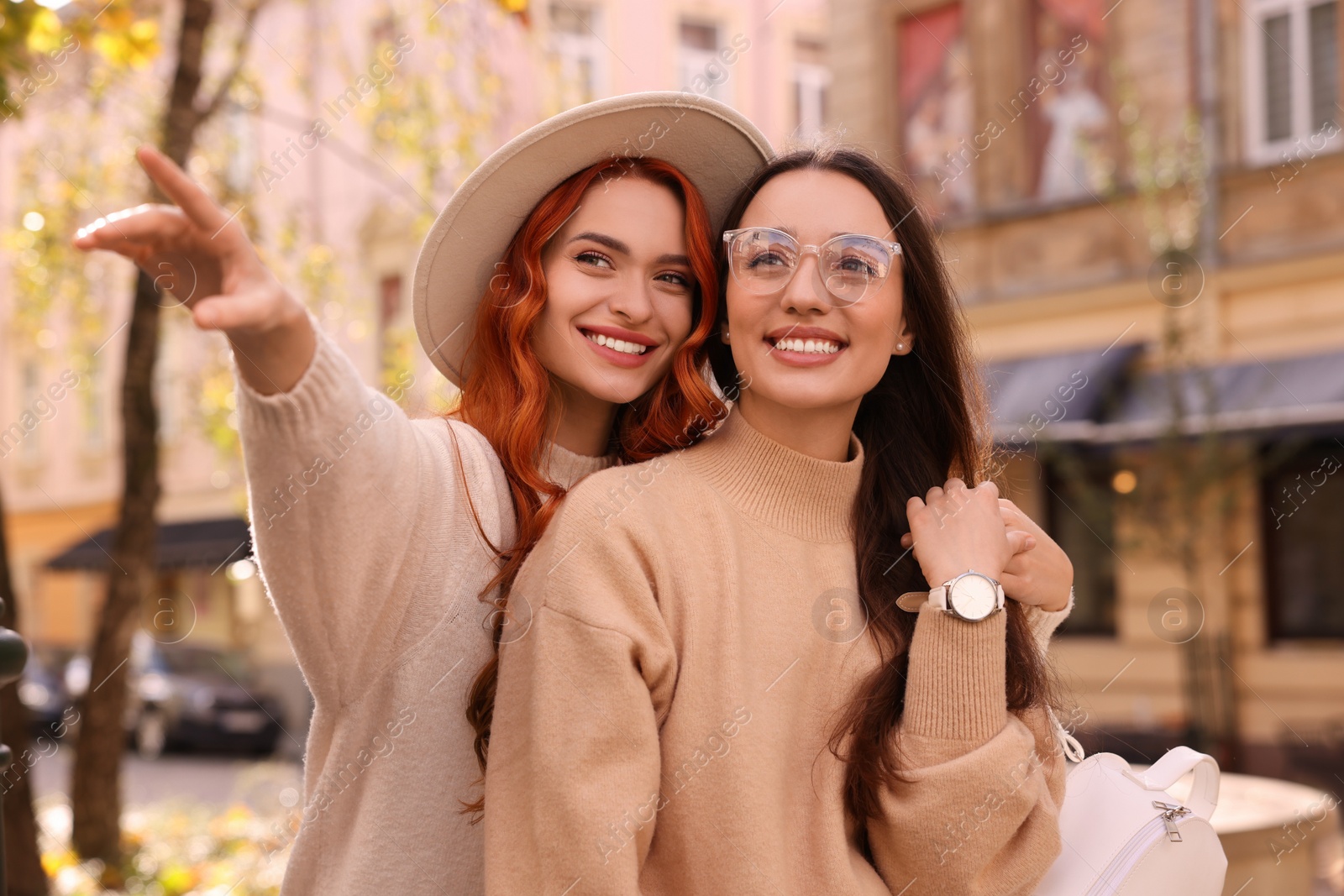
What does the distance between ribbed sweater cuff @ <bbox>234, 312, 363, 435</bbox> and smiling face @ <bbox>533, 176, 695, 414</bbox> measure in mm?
576

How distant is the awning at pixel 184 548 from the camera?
60.7ft

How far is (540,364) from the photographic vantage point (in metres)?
2.12

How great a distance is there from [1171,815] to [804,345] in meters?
0.91

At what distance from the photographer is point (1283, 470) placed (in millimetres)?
10398

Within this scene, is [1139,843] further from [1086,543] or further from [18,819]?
[1086,543]

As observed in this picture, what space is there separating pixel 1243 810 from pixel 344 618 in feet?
11.8

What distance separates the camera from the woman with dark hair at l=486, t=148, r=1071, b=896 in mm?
1649

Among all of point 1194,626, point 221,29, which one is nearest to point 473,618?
point 221,29

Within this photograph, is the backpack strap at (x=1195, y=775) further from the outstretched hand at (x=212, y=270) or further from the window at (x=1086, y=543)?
the window at (x=1086, y=543)

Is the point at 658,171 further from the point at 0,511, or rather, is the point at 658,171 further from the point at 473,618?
the point at 0,511

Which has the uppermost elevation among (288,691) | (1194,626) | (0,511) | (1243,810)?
(0,511)

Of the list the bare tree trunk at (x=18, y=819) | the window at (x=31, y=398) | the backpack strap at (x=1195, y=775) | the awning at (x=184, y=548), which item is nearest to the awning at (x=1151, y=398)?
the bare tree trunk at (x=18, y=819)

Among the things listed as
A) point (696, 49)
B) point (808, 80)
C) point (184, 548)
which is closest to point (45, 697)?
point (184, 548)

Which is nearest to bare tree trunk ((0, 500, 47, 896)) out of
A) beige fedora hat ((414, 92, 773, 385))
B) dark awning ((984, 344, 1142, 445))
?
beige fedora hat ((414, 92, 773, 385))
